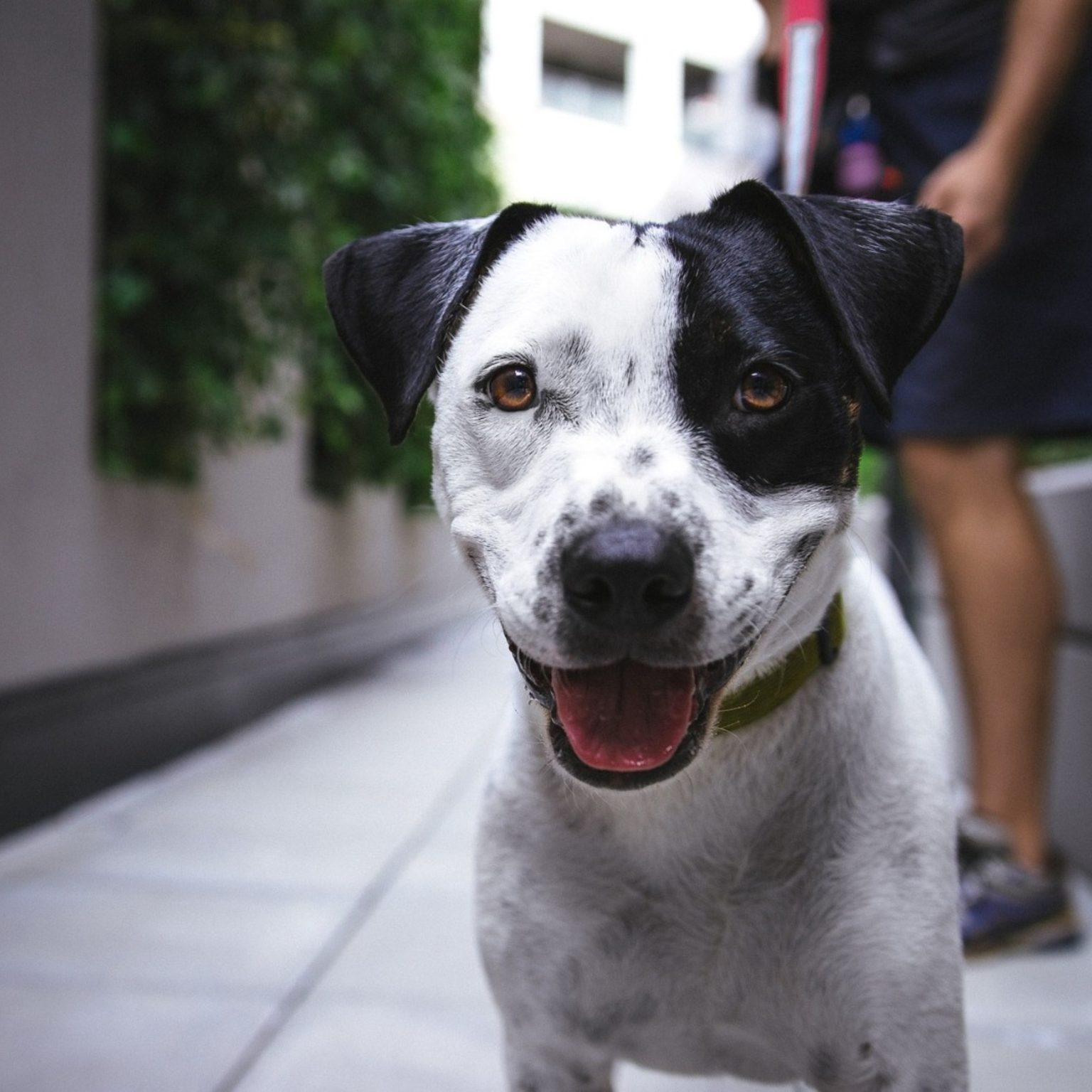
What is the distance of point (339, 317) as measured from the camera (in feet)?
4.99

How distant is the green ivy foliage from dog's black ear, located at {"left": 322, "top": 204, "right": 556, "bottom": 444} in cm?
183

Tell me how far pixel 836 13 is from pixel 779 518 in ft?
5.58

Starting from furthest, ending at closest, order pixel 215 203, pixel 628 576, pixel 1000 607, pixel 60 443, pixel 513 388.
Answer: pixel 215 203 < pixel 60 443 < pixel 1000 607 < pixel 513 388 < pixel 628 576

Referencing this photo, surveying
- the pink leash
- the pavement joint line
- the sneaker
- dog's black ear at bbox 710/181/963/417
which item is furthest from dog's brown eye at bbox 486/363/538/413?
the sneaker

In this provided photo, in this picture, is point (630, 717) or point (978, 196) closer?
point (630, 717)

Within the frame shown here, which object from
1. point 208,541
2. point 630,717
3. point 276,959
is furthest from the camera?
point 208,541

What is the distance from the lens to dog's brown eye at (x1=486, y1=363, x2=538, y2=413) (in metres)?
1.33

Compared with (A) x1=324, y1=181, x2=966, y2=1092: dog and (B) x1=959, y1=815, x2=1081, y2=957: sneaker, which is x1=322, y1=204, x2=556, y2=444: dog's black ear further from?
(B) x1=959, y1=815, x2=1081, y2=957: sneaker

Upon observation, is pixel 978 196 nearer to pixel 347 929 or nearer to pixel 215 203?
pixel 347 929

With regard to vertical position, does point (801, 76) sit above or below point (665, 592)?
above

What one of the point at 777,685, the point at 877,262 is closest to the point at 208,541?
the point at 777,685

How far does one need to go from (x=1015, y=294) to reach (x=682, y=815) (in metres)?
1.67

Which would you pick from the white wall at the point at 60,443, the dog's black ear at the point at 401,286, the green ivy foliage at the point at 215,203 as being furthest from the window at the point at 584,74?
the dog's black ear at the point at 401,286

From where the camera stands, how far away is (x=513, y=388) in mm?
1346
